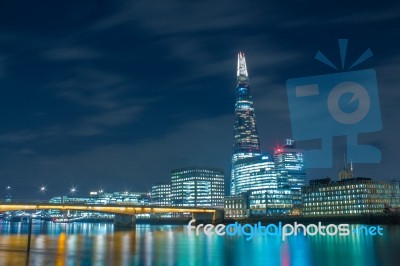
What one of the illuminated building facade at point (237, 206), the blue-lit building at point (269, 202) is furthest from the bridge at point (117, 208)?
the blue-lit building at point (269, 202)

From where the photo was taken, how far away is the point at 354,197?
434ft

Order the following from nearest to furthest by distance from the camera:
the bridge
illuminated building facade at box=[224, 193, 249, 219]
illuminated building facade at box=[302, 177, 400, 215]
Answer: the bridge → illuminated building facade at box=[302, 177, 400, 215] → illuminated building facade at box=[224, 193, 249, 219]

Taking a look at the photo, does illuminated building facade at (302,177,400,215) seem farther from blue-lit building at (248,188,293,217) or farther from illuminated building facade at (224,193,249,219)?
illuminated building facade at (224,193,249,219)

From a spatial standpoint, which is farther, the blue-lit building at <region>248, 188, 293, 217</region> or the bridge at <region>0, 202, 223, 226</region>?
the blue-lit building at <region>248, 188, 293, 217</region>

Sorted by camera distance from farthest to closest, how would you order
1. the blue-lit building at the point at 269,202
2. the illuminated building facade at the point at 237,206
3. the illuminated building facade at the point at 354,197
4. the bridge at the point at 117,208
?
the illuminated building facade at the point at 237,206, the blue-lit building at the point at 269,202, the illuminated building facade at the point at 354,197, the bridge at the point at 117,208

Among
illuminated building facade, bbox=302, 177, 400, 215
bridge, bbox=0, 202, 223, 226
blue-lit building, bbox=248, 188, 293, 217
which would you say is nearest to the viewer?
bridge, bbox=0, 202, 223, 226

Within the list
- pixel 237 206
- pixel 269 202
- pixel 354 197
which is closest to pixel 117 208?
pixel 354 197

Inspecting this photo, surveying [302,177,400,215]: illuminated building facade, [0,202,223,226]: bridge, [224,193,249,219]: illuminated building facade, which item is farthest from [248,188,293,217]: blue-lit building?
[0,202,223,226]: bridge

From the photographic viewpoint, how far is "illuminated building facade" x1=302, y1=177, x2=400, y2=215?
130 meters

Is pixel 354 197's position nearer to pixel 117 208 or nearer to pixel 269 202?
pixel 269 202

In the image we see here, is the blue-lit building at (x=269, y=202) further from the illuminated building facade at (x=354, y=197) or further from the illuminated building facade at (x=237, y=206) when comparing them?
the illuminated building facade at (x=354, y=197)

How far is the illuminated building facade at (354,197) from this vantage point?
130125 mm

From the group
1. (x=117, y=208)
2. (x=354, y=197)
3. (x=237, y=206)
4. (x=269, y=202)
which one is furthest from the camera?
(x=237, y=206)

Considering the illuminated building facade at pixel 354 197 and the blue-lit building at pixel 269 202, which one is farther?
the blue-lit building at pixel 269 202
